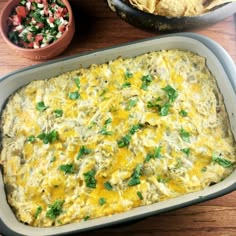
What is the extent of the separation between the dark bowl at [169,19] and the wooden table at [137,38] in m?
0.10

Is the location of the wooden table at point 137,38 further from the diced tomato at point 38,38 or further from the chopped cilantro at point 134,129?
the chopped cilantro at point 134,129

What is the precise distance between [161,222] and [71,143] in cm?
45

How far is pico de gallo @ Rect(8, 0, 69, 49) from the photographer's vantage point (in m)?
1.80

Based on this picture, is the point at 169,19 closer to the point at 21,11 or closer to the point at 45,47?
the point at 45,47

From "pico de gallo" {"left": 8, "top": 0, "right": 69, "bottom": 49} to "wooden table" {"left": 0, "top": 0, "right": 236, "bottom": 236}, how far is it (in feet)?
0.36

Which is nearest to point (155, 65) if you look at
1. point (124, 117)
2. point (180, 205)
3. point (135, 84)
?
point (135, 84)

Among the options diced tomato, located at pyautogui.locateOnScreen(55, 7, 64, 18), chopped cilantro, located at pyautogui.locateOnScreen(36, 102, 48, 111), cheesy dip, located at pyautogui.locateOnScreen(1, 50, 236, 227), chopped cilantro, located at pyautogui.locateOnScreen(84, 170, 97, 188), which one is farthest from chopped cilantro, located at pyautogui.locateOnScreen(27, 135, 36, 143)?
diced tomato, located at pyautogui.locateOnScreen(55, 7, 64, 18)

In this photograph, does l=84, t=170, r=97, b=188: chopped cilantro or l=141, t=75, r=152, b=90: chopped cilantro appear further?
l=141, t=75, r=152, b=90: chopped cilantro

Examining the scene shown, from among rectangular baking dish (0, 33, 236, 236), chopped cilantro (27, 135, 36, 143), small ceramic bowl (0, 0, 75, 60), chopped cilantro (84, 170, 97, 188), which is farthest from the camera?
small ceramic bowl (0, 0, 75, 60)

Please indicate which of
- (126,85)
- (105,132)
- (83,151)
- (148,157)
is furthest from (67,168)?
(126,85)

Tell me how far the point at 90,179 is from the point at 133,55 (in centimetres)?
55

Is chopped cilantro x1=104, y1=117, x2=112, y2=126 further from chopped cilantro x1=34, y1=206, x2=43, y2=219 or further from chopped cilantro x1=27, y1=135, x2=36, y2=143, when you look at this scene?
chopped cilantro x1=34, y1=206, x2=43, y2=219

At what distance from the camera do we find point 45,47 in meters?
1.74

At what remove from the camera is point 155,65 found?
1.66 m
